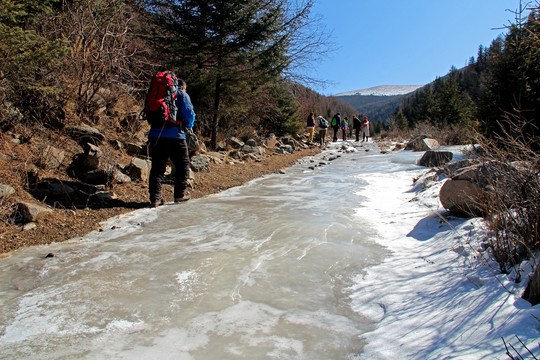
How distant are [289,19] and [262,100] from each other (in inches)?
151

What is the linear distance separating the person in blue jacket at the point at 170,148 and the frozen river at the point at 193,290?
63 centimetres

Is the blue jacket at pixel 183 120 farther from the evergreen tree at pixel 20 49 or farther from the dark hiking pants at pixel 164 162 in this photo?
the evergreen tree at pixel 20 49

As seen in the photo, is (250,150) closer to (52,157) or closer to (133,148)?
(133,148)

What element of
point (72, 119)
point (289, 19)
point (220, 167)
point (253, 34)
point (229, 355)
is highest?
point (289, 19)

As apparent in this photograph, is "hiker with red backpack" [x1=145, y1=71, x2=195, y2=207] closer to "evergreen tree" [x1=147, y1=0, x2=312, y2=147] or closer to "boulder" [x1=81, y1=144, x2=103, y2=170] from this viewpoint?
"boulder" [x1=81, y1=144, x2=103, y2=170]

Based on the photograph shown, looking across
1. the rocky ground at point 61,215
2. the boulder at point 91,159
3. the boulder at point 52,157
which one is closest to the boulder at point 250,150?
the rocky ground at point 61,215

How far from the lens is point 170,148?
502 cm

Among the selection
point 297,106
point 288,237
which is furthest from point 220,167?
point 297,106

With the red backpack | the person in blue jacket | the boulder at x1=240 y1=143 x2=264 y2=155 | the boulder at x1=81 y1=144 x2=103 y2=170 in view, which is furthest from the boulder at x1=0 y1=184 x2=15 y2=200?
the boulder at x1=240 y1=143 x2=264 y2=155

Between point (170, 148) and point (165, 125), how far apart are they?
35 cm

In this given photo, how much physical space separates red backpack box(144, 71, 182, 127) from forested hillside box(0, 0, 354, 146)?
56.6 inches

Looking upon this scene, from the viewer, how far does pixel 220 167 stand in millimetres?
8227

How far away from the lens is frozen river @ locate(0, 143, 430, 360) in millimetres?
1914

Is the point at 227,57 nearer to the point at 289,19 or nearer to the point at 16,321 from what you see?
the point at 289,19
